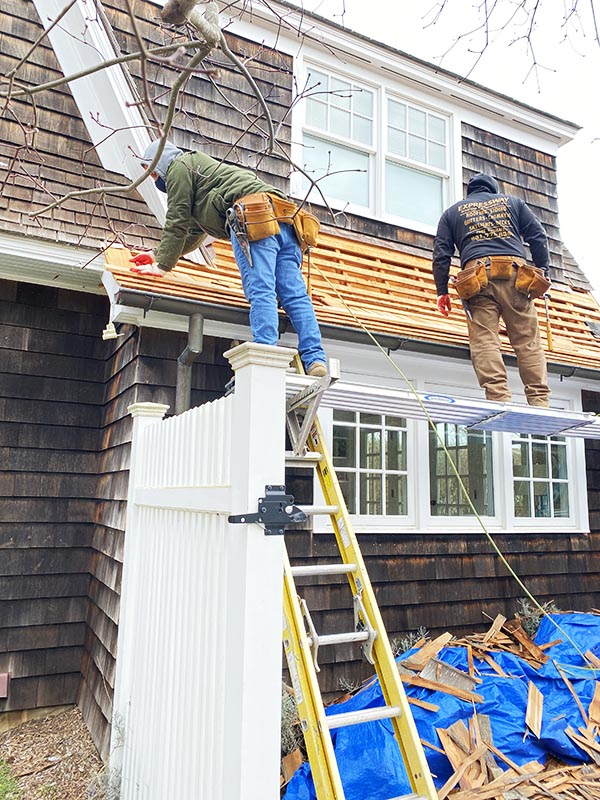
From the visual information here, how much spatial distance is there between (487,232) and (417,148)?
8.52 feet

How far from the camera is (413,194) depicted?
611 cm

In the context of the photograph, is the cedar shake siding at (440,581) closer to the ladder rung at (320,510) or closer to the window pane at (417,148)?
the ladder rung at (320,510)

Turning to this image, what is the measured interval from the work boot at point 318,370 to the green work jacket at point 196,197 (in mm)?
874

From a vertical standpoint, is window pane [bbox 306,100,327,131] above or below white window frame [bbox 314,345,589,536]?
above

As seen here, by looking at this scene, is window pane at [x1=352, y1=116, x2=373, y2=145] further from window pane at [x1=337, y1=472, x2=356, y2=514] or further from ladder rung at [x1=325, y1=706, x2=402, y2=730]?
ladder rung at [x1=325, y1=706, x2=402, y2=730]

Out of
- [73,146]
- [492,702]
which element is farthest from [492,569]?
[73,146]

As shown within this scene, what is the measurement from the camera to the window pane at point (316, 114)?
5605mm

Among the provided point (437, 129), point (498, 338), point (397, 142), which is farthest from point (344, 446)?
point (437, 129)

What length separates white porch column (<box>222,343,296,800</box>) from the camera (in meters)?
1.73

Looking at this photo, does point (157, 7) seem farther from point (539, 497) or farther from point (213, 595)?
point (539, 497)

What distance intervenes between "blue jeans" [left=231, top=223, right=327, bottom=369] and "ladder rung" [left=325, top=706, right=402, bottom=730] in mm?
1594

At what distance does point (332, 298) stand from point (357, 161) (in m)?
2.09

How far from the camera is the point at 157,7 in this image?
5051 millimetres

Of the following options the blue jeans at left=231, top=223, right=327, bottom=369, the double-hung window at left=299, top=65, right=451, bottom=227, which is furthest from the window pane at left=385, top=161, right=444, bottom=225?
the blue jeans at left=231, top=223, right=327, bottom=369
